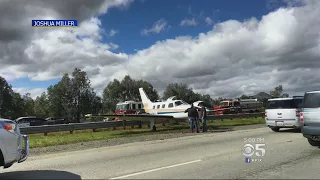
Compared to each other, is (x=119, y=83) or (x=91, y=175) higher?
(x=119, y=83)

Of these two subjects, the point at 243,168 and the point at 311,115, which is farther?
the point at 311,115

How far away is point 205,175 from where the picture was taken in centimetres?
776

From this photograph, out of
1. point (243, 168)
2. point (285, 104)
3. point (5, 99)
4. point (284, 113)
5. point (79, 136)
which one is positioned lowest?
point (243, 168)

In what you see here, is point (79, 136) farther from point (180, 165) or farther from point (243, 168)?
point (243, 168)

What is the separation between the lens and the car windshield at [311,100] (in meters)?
11.1

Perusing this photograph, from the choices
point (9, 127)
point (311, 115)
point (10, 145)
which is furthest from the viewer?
point (311, 115)

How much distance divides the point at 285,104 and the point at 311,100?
7645 millimetres

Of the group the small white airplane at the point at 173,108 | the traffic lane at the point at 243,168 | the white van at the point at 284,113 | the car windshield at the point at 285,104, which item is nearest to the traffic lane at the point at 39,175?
the traffic lane at the point at 243,168

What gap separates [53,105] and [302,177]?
74.6 m

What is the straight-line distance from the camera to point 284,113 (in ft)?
60.7

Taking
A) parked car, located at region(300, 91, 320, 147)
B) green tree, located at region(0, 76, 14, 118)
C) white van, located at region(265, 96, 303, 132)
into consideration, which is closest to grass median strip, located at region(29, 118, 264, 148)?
white van, located at region(265, 96, 303, 132)

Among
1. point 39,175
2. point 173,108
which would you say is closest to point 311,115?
point 39,175

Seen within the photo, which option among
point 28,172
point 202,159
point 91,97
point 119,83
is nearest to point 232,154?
point 202,159

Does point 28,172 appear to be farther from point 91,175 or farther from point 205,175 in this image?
point 205,175
